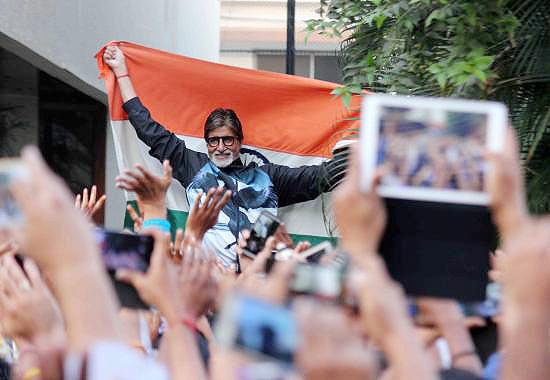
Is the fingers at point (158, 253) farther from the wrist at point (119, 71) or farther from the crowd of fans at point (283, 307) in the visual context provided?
the wrist at point (119, 71)

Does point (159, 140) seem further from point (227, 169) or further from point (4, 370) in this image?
point (4, 370)

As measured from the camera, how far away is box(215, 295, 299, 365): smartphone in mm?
1677

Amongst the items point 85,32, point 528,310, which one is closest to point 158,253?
point 528,310

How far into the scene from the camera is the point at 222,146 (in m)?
5.99

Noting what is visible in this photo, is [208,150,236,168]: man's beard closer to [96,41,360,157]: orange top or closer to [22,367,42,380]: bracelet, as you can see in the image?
[96,41,360,157]: orange top

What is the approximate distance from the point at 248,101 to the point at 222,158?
77cm

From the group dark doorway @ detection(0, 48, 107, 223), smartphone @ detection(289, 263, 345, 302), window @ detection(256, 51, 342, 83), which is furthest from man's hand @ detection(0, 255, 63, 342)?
window @ detection(256, 51, 342, 83)

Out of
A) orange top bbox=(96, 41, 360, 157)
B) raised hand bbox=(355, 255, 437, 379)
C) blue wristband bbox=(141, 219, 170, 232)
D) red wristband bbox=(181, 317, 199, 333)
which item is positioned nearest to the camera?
raised hand bbox=(355, 255, 437, 379)

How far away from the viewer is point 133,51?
6395 millimetres

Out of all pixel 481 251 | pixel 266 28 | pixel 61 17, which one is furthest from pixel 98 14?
pixel 266 28

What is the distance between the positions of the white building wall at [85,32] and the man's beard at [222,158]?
1.45m

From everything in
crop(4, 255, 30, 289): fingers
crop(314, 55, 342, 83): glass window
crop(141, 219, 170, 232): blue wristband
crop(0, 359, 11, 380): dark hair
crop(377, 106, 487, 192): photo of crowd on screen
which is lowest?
crop(0, 359, 11, 380): dark hair

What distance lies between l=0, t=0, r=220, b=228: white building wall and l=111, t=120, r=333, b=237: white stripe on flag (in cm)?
87

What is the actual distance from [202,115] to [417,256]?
4.30 metres
